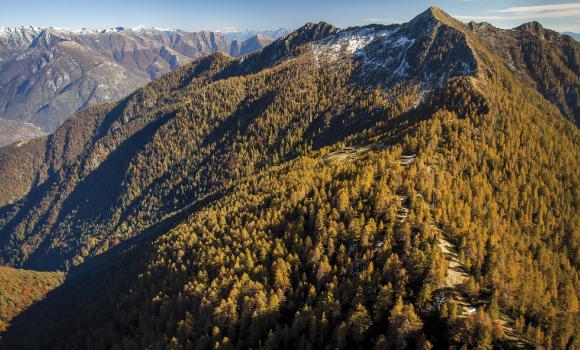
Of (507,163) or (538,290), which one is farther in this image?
(507,163)

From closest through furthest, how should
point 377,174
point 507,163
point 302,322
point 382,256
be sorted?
point 302,322, point 382,256, point 377,174, point 507,163

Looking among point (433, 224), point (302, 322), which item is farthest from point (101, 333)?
point (433, 224)

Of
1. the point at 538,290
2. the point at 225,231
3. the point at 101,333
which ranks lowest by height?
the point at 101,333

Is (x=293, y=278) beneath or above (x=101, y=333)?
above

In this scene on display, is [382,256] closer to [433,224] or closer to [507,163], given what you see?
[433,224]

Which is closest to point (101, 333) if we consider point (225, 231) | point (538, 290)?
point (225, 231)

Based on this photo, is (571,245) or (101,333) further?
(101,333)

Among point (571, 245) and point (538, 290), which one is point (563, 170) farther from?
point (538, 290)

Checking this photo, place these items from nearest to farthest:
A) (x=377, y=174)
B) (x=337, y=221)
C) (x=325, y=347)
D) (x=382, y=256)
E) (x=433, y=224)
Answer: (x=325, y=347) < (x=382, y=256) < (x=433, y=224) < (x=337, y=221) < (x=377, y=174)

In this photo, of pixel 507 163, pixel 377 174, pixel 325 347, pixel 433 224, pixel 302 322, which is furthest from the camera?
pixel 507 163
